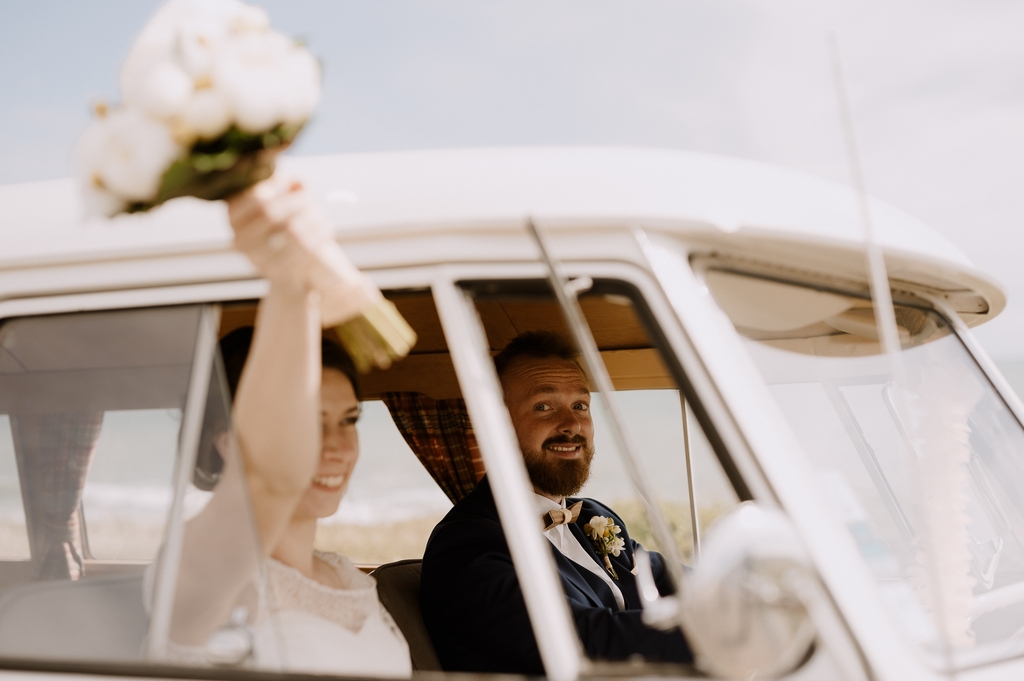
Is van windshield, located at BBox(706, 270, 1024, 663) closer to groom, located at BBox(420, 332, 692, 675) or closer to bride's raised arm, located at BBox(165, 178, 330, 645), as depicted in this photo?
groom, located at BBox(420, 332, 692, 675)

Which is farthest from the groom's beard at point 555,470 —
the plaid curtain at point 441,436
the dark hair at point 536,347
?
the plaid curtain at point 441,436

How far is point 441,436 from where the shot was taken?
4.09 meters

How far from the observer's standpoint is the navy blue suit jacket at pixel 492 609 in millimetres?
1846

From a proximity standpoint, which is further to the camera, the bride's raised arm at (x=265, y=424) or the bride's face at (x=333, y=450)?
the bride's face at (x=333, y=450)

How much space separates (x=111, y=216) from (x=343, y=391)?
2.63 ft

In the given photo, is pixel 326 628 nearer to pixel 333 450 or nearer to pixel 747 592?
pixel 333 450

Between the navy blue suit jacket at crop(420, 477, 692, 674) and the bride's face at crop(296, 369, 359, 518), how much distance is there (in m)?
0.49

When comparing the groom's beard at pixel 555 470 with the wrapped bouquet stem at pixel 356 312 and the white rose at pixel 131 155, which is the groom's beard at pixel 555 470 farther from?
the white rose at pixel 131 155

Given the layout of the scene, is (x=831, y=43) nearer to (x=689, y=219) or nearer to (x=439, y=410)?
(x=689, y=219)

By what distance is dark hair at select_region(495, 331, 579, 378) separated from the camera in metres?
3.02

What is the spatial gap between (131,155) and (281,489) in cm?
70

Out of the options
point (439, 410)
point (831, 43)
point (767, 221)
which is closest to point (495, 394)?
point (767, 221)

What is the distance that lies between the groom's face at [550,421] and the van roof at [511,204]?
1357mm

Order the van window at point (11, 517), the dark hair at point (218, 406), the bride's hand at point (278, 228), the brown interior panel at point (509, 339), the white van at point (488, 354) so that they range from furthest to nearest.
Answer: the brown interior panel at point (509, 339) → the van window at point (11, 517) → the dark hair at point (218, 406) → the white van at point (488, 354) → the bride's hand at point (278, 228)
